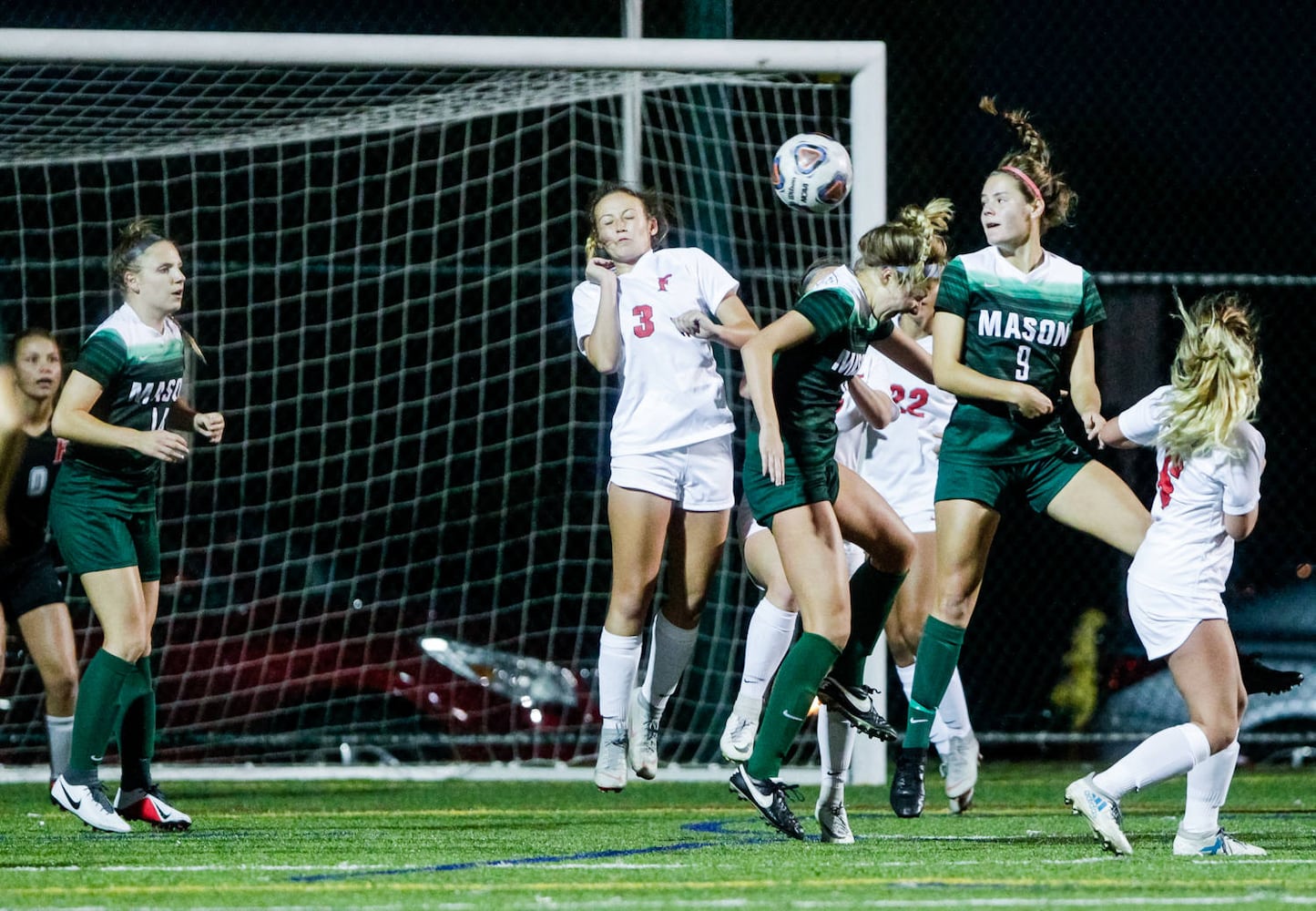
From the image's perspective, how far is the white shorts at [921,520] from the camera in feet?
24.2

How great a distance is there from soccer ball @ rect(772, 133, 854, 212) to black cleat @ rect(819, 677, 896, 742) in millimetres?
1761

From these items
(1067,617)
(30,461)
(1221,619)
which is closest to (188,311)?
(30,461)

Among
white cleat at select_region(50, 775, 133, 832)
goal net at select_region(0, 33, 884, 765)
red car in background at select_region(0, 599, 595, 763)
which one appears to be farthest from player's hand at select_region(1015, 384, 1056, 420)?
red car in background at select_region(0, 599, 595, 763)

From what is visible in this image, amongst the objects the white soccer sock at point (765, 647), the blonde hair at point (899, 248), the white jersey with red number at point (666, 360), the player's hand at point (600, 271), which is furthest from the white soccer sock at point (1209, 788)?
the player's hand at point (600, 271)

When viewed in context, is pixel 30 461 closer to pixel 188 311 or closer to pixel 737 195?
pixel 188 311

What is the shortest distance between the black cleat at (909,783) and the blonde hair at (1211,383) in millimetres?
1697

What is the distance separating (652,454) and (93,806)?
6.99 ft

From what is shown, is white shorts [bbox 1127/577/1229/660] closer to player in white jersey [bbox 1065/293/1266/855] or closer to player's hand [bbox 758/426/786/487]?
player in white jersey [bbox 1065/293/1266/855]

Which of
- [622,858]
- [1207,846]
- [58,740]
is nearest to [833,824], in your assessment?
[622,858]

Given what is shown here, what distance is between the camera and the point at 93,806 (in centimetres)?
614

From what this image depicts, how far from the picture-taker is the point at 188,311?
1134 centimetres

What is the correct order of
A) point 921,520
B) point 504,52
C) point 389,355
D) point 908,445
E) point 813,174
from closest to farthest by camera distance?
point 813,174, point 921,520, point 908,445, point 504,52, point 389,355

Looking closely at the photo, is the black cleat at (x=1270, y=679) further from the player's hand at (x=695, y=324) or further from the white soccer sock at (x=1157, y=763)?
the player's hand at (x=695, y=324)

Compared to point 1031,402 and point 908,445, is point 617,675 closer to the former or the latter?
point 1031,402
